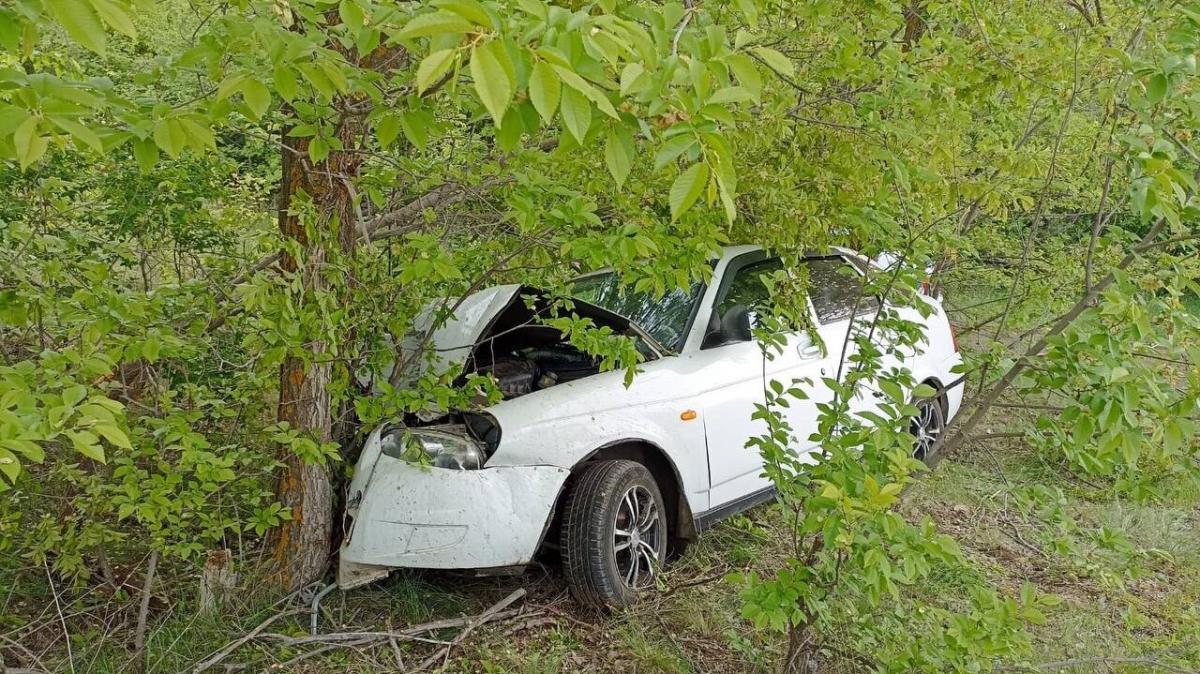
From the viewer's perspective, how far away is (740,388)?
425 cm

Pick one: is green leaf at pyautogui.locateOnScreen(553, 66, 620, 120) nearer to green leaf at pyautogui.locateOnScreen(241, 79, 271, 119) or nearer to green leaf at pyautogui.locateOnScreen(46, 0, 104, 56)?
green leaf at pyautogui.locateOnScreen(46, 0, 104, 56)

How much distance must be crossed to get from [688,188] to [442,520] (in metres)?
2.41

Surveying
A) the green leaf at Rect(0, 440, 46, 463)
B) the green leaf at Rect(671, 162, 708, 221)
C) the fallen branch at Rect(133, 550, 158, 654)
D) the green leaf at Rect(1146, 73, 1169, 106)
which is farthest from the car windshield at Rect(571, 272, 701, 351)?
the green leaf at Rect(671, 162, 708, 221)

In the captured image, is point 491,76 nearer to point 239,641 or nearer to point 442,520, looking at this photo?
point 442,520

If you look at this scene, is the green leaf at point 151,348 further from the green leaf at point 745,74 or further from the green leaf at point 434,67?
the green leaf at point 745,74

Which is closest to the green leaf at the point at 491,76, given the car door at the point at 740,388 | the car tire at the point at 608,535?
the car tire at the point at 608,535

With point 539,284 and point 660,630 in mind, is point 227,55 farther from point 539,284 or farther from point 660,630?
point 660,630

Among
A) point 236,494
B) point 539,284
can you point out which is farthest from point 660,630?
point 236,494

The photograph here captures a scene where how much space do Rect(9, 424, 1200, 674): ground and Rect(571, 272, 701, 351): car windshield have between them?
1114mm

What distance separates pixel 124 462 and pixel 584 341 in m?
1.79

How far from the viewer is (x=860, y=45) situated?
326cm

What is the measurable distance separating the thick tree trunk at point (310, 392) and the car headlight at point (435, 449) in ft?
1.03

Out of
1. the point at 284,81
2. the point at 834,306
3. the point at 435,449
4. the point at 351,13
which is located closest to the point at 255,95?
the point at 284,81

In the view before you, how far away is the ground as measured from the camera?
3.12 meters
